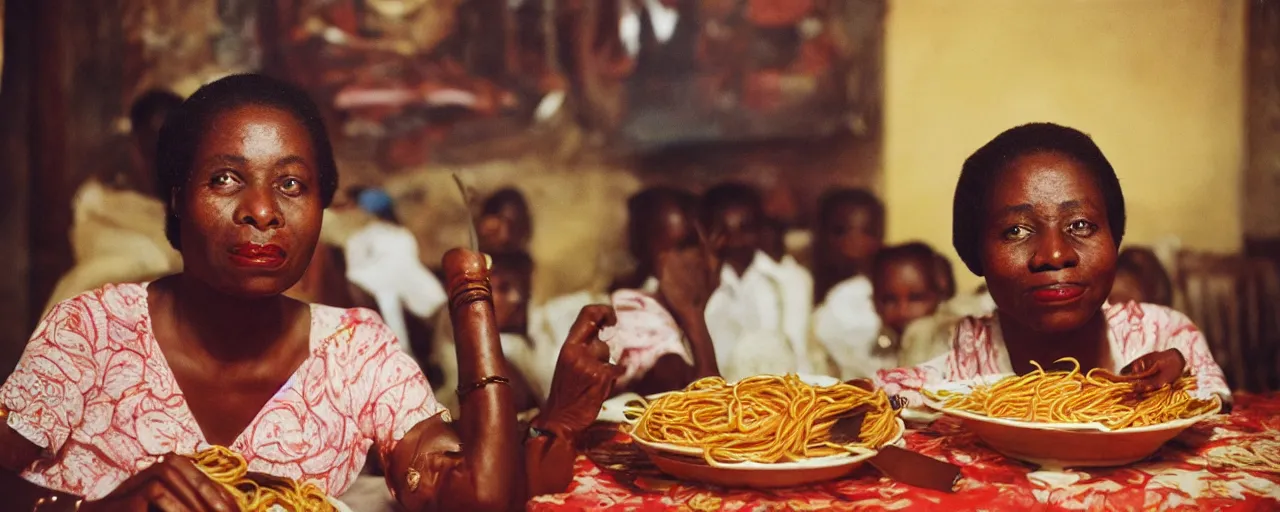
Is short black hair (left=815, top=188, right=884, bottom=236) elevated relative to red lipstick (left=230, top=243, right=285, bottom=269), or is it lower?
elevated

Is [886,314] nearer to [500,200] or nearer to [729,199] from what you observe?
[729,199]

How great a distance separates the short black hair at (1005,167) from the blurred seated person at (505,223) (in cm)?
161

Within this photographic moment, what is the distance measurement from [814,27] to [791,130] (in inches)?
16.3

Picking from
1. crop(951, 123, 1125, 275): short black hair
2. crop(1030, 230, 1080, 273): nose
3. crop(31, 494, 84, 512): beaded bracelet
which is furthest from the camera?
crop(951, 123, 1125, 275): short black hair

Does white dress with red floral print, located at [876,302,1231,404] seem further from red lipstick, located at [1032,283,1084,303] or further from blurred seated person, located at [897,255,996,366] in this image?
blurred seated person, located at [897,255,996,366]

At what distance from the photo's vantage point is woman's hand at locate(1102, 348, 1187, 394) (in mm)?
2904

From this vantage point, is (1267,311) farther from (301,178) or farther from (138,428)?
(138,428)

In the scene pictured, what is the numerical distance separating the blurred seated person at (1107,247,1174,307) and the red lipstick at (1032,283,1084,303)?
0.92 meters

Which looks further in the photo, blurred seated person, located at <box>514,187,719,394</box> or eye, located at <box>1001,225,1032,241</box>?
blurred seated person, located at <box>514,187,719,394</box>

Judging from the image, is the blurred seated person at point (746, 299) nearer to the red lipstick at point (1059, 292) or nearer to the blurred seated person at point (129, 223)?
the red lipstick at point (1059, 292)

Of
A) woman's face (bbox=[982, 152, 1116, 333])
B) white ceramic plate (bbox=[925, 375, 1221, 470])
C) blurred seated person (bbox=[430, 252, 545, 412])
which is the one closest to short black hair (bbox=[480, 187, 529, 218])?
blurred seated person (bbox=[430, 252, 545, 412])

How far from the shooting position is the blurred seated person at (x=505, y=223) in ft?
13.4

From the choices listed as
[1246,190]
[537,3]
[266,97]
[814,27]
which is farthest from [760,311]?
[266,97]

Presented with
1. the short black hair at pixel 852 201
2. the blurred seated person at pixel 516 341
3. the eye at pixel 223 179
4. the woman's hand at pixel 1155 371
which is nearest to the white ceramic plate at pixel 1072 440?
the woman's hand at pixel 1155 371
